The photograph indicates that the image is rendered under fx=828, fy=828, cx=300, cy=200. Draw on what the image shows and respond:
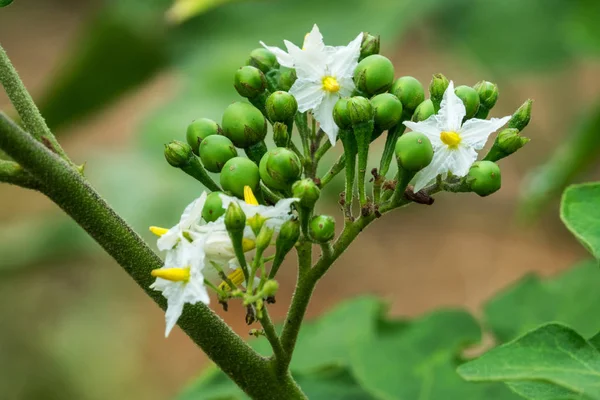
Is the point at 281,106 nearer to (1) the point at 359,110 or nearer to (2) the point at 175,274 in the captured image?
(1) the point at 359,110

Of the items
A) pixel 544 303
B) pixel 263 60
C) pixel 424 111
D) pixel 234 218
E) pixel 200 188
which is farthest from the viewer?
pixel 200 188

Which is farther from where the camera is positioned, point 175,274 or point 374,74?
point 374,74

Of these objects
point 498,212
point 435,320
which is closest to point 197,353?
point 498,212

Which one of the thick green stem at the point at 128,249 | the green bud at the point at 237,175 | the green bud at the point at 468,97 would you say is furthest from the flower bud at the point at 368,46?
the thick green stem at the point at 128,249

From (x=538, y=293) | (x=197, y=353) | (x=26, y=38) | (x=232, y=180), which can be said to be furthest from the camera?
(x=26, y=38)

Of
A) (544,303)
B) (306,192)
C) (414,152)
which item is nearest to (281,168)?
(306,192)

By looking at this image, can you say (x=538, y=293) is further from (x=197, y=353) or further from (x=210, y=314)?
(x=197, y=353)
